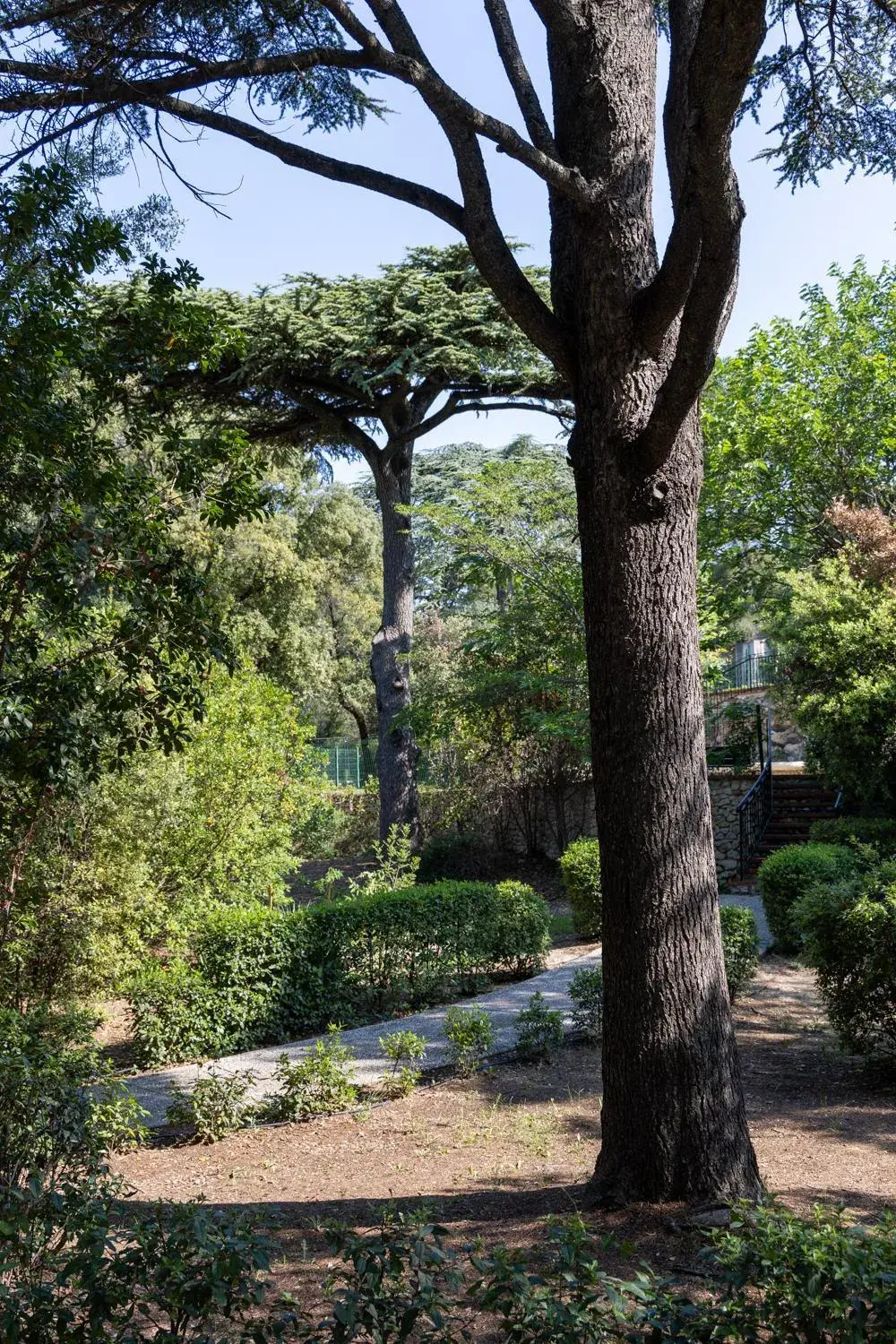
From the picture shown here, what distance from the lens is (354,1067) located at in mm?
7551

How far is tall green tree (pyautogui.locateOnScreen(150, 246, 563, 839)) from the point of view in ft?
56.4

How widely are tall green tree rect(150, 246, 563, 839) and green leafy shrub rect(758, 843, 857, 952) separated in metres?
8.24

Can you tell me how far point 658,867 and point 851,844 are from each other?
33.7 ft

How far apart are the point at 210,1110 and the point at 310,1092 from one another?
0.66 meters

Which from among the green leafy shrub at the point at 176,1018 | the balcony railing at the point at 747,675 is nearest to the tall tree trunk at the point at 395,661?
the green leafy shrub at the point at 176,1018

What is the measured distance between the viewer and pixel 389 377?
18.2 m

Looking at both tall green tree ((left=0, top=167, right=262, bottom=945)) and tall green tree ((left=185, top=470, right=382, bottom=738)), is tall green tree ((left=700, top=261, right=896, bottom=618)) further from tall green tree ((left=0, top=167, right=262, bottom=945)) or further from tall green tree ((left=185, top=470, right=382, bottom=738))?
tall green tree ((left=0, top=167, right=262, bottom=945))

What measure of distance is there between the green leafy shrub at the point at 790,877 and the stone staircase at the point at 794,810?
566cm

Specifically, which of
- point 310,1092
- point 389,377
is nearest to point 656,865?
point 310,1092

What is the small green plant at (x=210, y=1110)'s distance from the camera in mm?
6543

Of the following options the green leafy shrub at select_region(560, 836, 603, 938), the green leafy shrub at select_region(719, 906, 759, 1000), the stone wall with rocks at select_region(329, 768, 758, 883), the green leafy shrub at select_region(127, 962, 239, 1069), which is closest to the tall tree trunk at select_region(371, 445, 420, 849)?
the stone wall with rocks at select_region(329, 768, 758, 883)

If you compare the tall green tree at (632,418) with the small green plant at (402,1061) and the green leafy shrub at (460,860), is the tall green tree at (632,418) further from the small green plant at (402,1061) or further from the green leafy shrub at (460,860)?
the green leafy shrub at (460,860)

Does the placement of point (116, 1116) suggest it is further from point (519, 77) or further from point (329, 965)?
point (519, 77)

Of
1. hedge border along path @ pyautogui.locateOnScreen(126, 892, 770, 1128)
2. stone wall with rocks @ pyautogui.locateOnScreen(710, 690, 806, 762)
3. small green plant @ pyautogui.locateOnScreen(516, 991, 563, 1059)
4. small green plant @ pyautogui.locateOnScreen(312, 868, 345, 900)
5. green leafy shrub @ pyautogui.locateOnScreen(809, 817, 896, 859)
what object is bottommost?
hedge border along path @ pyautogui.locateOnScreen(126, 892, 770, 1128)
